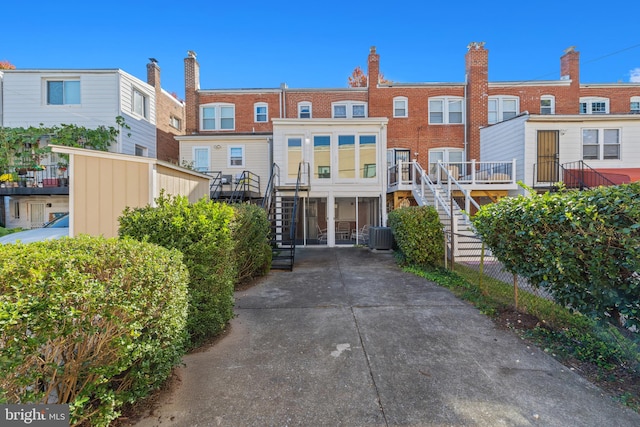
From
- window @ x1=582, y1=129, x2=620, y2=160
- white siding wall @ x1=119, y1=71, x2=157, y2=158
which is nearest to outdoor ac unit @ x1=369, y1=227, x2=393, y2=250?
window @ x1=582, y1=129, x2=620, y2=160

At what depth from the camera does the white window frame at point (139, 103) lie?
14762 millimetres

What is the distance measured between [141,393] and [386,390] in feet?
6.97

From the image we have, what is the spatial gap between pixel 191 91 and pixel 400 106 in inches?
486

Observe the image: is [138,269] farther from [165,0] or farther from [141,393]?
[165,0]

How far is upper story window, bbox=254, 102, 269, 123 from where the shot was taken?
18125 mm

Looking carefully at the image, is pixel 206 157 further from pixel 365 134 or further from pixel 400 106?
pixel 400 106

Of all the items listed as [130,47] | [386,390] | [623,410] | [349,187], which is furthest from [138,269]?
[130,47]

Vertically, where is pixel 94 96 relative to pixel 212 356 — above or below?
above

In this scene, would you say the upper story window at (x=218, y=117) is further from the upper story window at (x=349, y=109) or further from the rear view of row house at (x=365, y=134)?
the upper story window at (x=349, y=109)

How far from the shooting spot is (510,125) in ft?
47.1

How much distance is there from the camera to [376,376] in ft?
9.96

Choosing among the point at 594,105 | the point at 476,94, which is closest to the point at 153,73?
the point at 476,94

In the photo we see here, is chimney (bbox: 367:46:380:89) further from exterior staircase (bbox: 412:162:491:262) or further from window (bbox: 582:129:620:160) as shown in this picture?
window (bbox: 582:129:620:160)

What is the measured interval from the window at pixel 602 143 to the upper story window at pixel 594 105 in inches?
200
